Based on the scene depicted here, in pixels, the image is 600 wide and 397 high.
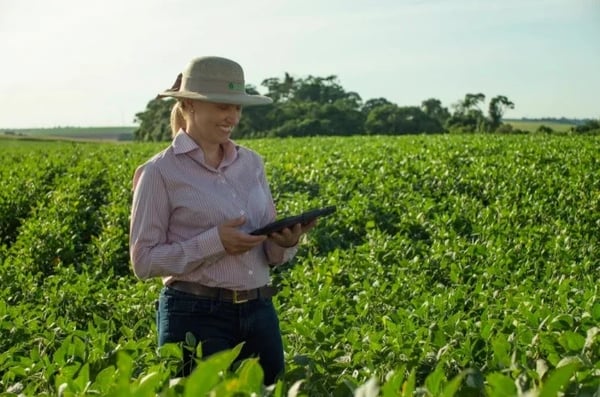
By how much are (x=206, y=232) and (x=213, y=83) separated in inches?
23.1

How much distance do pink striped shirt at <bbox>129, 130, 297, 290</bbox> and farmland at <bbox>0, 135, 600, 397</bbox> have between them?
35 centimetres

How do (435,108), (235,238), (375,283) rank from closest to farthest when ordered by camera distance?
(235,238)
(375,283)
(435,108)

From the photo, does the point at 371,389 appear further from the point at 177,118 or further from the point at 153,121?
the point at 153,121

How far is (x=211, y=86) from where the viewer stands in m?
3.11

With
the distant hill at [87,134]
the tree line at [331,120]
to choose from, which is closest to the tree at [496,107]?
the tree line at [331,120]

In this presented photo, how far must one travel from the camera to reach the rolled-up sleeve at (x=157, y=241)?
3.01 m

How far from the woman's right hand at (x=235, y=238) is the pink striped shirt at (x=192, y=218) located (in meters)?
0.03

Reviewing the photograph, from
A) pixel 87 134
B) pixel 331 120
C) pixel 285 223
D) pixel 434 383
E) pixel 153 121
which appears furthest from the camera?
pixel 87 134

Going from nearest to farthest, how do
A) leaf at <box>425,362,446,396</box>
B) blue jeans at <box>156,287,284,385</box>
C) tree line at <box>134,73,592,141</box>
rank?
1. leaf at <box>425,362,446,396</box>
2. blue jeans at <box>156,287,284,385</box>
3. tree line at <box>134,73,592,141</box>

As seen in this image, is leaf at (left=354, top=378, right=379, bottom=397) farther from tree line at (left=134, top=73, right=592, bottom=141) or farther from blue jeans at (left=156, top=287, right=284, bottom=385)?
tree line at (left=134, top=73, right=592, bottom=141)

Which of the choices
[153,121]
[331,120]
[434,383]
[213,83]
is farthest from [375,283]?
[153,121]

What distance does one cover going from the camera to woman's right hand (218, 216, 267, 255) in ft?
9.76

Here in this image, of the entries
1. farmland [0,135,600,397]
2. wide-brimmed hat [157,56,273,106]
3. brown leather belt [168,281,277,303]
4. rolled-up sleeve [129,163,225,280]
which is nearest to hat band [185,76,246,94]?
wide-brimmed hat [157,56,273,106]

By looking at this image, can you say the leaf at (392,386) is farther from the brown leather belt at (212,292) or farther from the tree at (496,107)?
the tree at (496,107)
